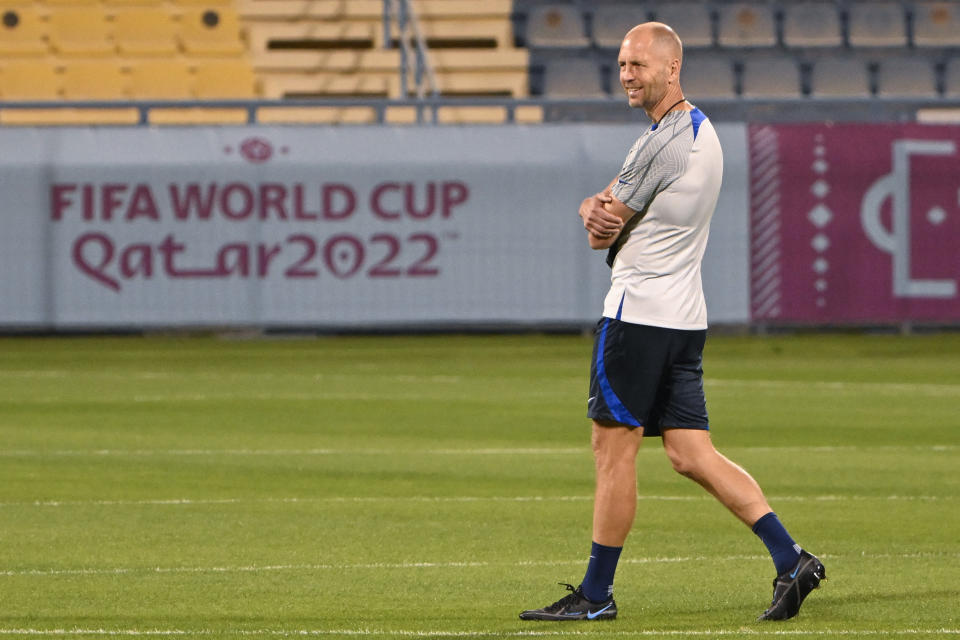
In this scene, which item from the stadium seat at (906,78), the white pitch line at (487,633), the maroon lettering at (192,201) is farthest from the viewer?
the stadium seat at (906,78)

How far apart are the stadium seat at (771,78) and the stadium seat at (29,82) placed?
10638 millimetres

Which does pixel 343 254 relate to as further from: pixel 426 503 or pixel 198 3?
pixel 426 503

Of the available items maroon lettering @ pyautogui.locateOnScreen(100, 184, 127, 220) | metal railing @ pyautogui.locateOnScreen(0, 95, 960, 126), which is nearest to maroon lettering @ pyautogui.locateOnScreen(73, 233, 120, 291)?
maroon lettering @ pyautogui.locateOnScreen(100, 184, 127, 220)

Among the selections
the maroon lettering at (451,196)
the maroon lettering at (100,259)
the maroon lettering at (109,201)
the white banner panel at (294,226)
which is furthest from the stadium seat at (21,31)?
the maroon lettering at (451,196)

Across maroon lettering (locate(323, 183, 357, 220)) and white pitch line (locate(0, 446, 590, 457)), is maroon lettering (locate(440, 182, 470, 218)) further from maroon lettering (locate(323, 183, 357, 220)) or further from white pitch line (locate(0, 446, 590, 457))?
white pitch line (locate(0, 446, 590, 457))

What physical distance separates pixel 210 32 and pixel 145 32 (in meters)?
1.01

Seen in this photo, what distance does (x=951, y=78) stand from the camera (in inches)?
1065

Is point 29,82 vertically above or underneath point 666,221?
above

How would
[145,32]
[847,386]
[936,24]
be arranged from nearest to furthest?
[847,386]
[145,32]
[936,24]

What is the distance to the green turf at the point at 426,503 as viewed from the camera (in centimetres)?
634

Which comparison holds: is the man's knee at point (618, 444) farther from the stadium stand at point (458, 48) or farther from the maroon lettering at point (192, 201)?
the stadium stand at point (458, 48)

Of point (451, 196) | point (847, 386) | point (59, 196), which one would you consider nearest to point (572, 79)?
point (451, 196)

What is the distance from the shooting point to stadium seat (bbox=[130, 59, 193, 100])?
26281 millimetres

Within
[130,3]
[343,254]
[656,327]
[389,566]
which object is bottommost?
[343,254]
